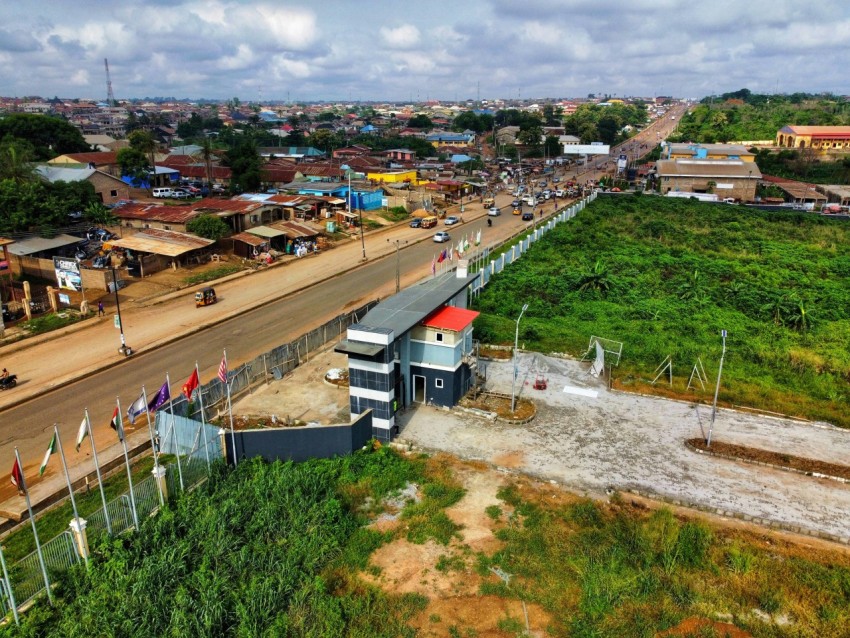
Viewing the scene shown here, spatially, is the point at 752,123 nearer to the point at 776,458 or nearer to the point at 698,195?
the point at 698,195

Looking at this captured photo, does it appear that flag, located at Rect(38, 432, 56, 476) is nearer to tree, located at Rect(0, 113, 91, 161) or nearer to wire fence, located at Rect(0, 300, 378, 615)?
wire fence, located at Rect(0, 300, 378, 615)

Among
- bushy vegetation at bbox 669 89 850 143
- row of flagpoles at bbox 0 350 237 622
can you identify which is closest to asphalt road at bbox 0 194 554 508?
row of flagpoles at bbox 0 350 237 622

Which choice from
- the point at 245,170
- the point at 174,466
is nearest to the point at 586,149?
the point at 245,170

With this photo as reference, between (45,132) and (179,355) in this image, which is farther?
(45,132)

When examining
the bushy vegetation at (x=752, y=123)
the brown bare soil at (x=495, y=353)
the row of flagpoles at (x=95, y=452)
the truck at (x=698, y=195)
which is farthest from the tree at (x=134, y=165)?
the bushy vegetation at (x=752, y=123)

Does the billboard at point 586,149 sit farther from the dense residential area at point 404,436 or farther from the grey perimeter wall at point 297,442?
the grey perimeter wall at point 297,442

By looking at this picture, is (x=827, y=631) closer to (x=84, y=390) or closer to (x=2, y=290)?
(x=84, y=390)
